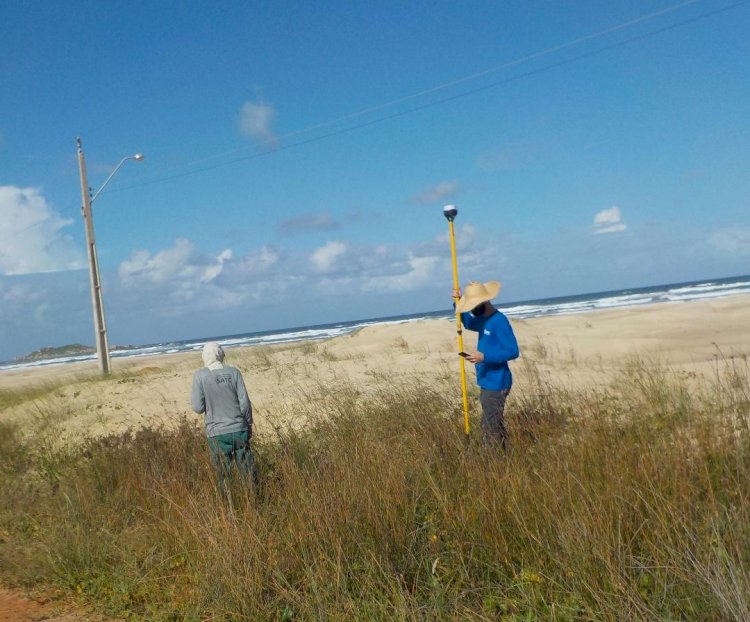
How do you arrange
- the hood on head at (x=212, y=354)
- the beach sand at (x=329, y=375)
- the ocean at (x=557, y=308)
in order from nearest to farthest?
the hood on head at (x=212, y=354) < the beach sand at (x=329, y=375) < the ocean at (x=557, y=308)

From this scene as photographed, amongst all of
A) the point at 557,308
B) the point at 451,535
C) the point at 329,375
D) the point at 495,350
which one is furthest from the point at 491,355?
the point at 557,308

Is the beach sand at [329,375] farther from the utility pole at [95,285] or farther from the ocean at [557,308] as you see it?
the ocean at [557,308]

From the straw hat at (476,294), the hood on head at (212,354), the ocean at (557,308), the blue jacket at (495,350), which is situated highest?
the straw hat at (476,294)

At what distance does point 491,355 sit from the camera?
646 centimetres

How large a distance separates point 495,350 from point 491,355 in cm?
6

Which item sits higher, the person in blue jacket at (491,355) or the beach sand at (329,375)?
the person in blue jacket at (491,355)

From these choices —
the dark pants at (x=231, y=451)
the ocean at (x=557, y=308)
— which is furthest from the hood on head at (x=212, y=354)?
the ocean at (x=557, y=308)

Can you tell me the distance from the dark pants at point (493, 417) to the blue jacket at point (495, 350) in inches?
2.6

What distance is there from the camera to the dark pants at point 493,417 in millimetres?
6289

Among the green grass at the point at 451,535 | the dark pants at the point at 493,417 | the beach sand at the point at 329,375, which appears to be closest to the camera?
the green grass at the point at 451,535

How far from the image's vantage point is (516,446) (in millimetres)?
5699

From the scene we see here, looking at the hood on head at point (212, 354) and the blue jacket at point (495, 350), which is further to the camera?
the hood on head at point (212, 354)

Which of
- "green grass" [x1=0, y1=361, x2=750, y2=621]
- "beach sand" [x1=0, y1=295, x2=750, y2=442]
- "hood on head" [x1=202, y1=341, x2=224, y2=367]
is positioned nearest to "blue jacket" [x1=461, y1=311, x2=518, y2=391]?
"green grass" [x1=0, y1=361, x2=750, y2=621]

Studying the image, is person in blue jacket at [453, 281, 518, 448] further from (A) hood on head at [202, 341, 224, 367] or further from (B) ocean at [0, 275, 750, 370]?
(B) ocean at [0, 275, 750, 370]
